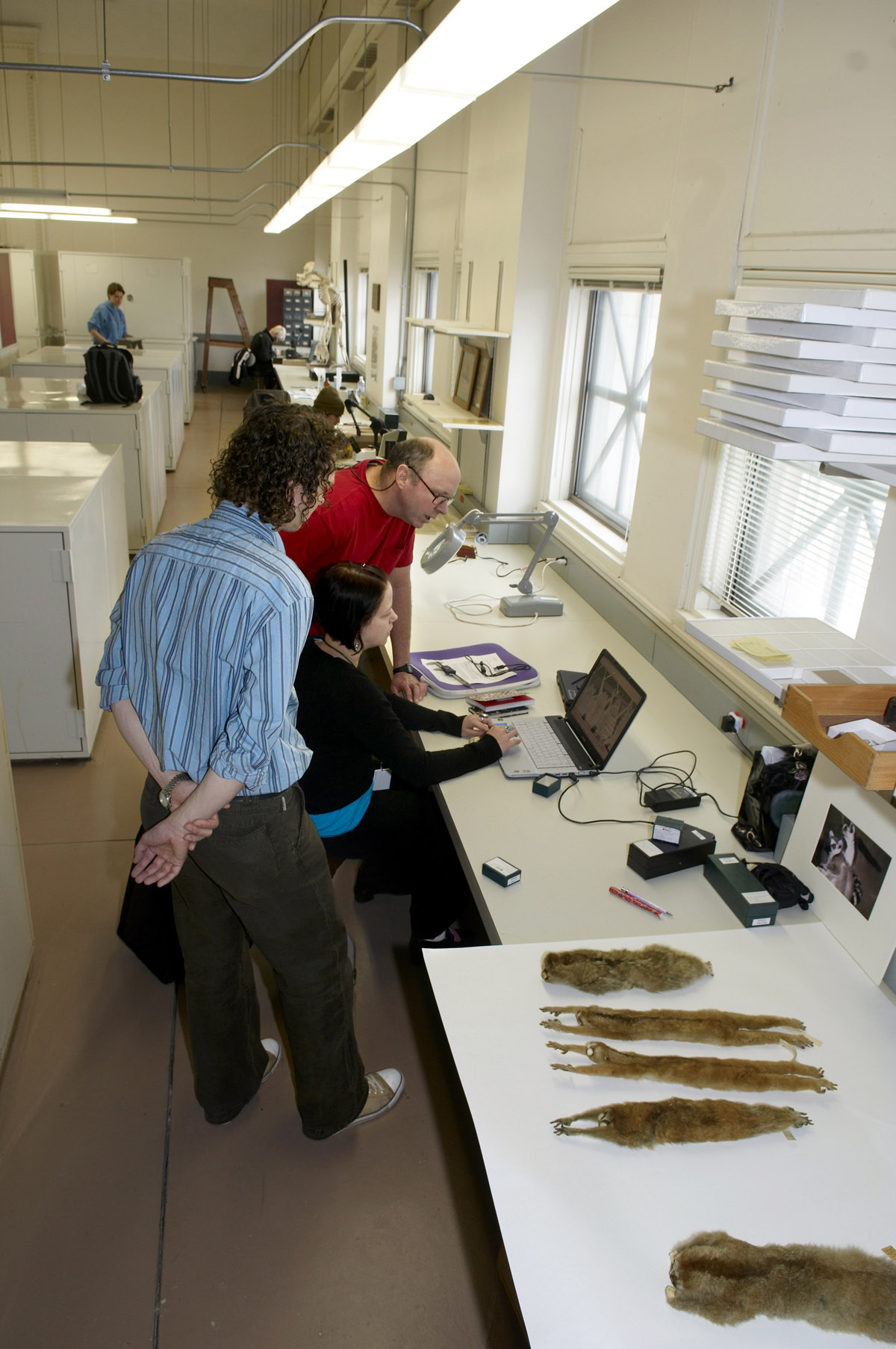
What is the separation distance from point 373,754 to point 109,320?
326 inches

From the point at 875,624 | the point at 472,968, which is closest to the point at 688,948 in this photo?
the point at 472,968

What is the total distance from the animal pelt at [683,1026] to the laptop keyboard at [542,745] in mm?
843

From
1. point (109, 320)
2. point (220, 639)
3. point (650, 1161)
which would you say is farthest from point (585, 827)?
point (109, 320)

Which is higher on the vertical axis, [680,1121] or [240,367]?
[240,367]

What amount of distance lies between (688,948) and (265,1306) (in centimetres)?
106

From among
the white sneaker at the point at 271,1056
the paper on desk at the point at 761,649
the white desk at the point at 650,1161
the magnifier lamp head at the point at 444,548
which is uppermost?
the paper on desk at the point at 761,649

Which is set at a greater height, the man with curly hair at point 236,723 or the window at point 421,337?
the window at point 421,337

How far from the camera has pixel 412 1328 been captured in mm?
1654

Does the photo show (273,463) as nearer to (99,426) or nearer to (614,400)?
(614,400)

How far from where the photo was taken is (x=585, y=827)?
79.7 inches

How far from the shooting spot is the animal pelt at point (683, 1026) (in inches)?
57.3

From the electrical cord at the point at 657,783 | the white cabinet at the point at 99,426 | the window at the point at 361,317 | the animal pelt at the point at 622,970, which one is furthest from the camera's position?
the window at the point at 361,317

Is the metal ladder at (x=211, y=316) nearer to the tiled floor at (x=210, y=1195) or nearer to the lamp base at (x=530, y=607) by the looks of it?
the lamp base at (x=530, y=607)

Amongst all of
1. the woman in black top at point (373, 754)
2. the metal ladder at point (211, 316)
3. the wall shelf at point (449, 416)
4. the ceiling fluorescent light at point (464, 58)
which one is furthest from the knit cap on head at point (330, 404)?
the metal ladder at point (211, 316)
